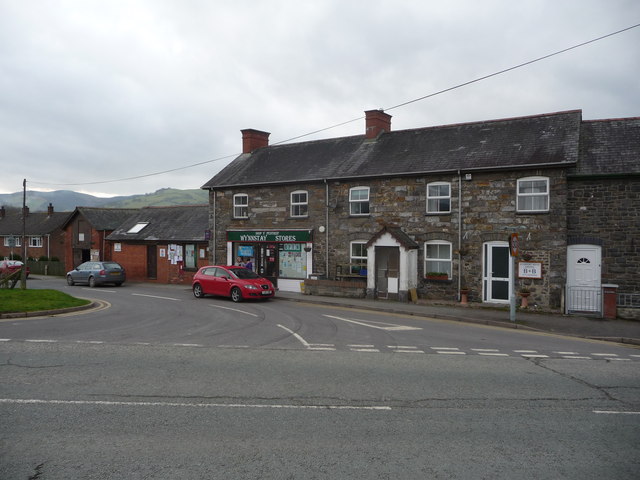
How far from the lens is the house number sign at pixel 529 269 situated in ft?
63.8

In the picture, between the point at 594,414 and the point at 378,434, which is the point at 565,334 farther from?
the point at 378,434

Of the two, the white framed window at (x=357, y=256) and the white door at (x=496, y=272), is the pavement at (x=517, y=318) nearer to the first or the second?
the white door at (x=496, y=272)

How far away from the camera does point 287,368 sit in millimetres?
9664

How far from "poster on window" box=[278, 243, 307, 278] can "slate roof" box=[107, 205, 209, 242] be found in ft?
22.8

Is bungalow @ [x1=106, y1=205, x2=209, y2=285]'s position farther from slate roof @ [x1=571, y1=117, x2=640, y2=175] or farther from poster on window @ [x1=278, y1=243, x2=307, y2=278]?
slate roof @ [x1=571, y1=117, x2=640, y2=175]

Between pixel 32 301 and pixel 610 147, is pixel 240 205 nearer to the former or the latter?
pixel 32 301

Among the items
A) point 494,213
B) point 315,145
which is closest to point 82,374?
point 494,213

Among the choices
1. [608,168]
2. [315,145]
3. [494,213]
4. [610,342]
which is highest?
[315,145]

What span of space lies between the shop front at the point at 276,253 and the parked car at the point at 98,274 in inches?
304

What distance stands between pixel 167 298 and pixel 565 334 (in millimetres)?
16661

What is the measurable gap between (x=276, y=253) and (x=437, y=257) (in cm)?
906

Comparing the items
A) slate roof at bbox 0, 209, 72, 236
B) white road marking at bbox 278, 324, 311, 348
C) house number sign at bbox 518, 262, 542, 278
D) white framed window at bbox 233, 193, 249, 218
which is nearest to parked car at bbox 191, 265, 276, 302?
white framed window at bbox 233, 193, 249, 218


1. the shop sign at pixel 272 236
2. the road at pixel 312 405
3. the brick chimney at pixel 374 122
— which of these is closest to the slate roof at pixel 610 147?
the road at pixel 312 405

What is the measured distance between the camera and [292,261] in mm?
26703
